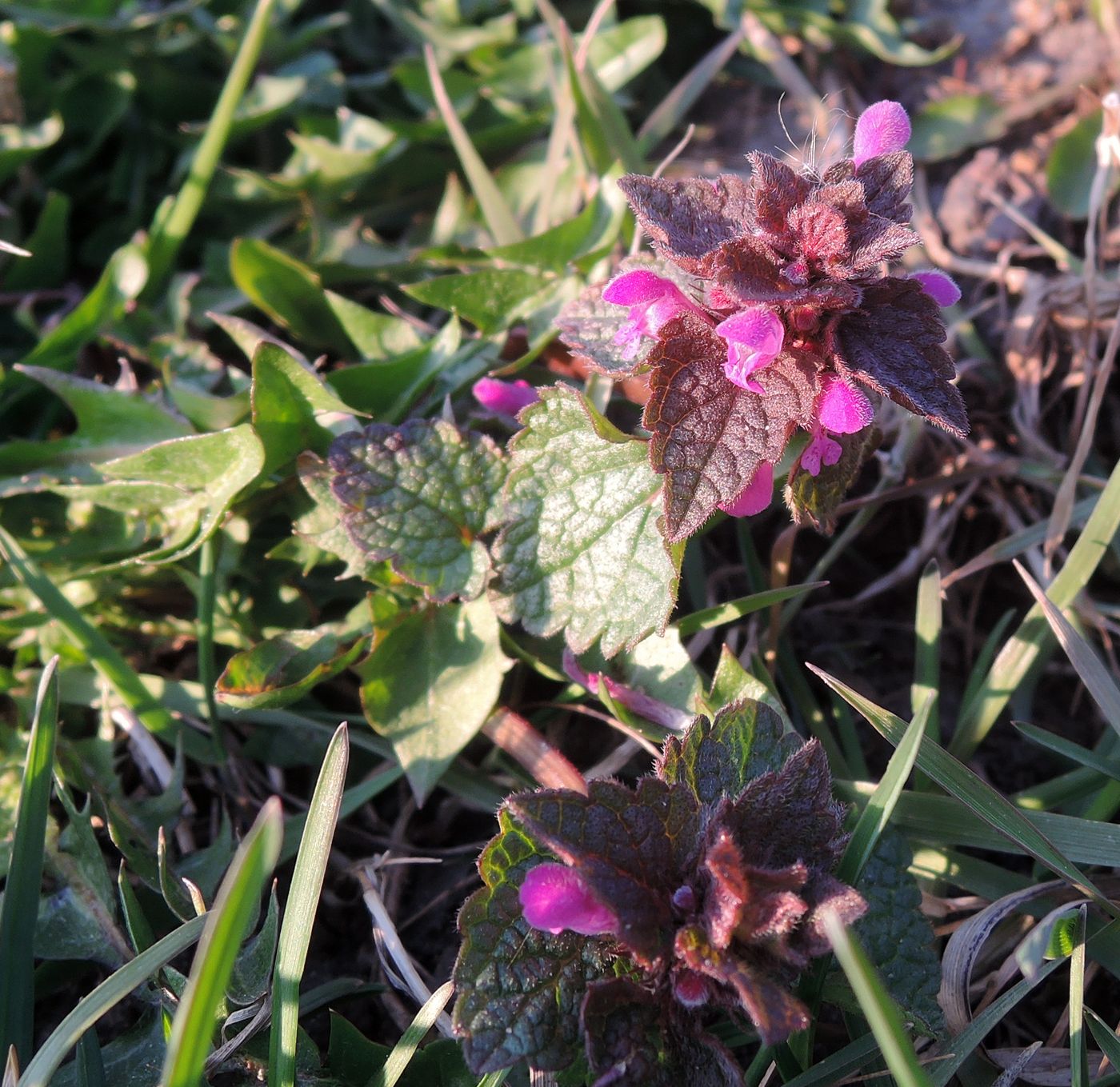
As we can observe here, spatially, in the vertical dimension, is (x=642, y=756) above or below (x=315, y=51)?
below

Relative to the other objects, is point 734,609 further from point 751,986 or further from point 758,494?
point 751,986

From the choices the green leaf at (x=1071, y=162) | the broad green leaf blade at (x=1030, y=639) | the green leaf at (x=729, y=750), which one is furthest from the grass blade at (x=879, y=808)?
the green leaf at (x=1071, y=162)

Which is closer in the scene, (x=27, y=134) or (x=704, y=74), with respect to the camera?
(x=27, y=134)

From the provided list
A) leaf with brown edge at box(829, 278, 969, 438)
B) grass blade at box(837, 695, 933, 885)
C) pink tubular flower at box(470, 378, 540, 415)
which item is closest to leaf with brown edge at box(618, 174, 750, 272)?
leaf with brown edge at box(829, 278, 969, 438)

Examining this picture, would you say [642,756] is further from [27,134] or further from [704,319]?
[27,134]

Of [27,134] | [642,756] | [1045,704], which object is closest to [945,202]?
[1045,704]

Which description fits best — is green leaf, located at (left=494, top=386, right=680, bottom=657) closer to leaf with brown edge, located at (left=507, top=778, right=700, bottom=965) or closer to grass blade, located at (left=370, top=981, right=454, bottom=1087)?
leaf with brown edge, located at (left=507, top=778, right=700, bottom=965)
